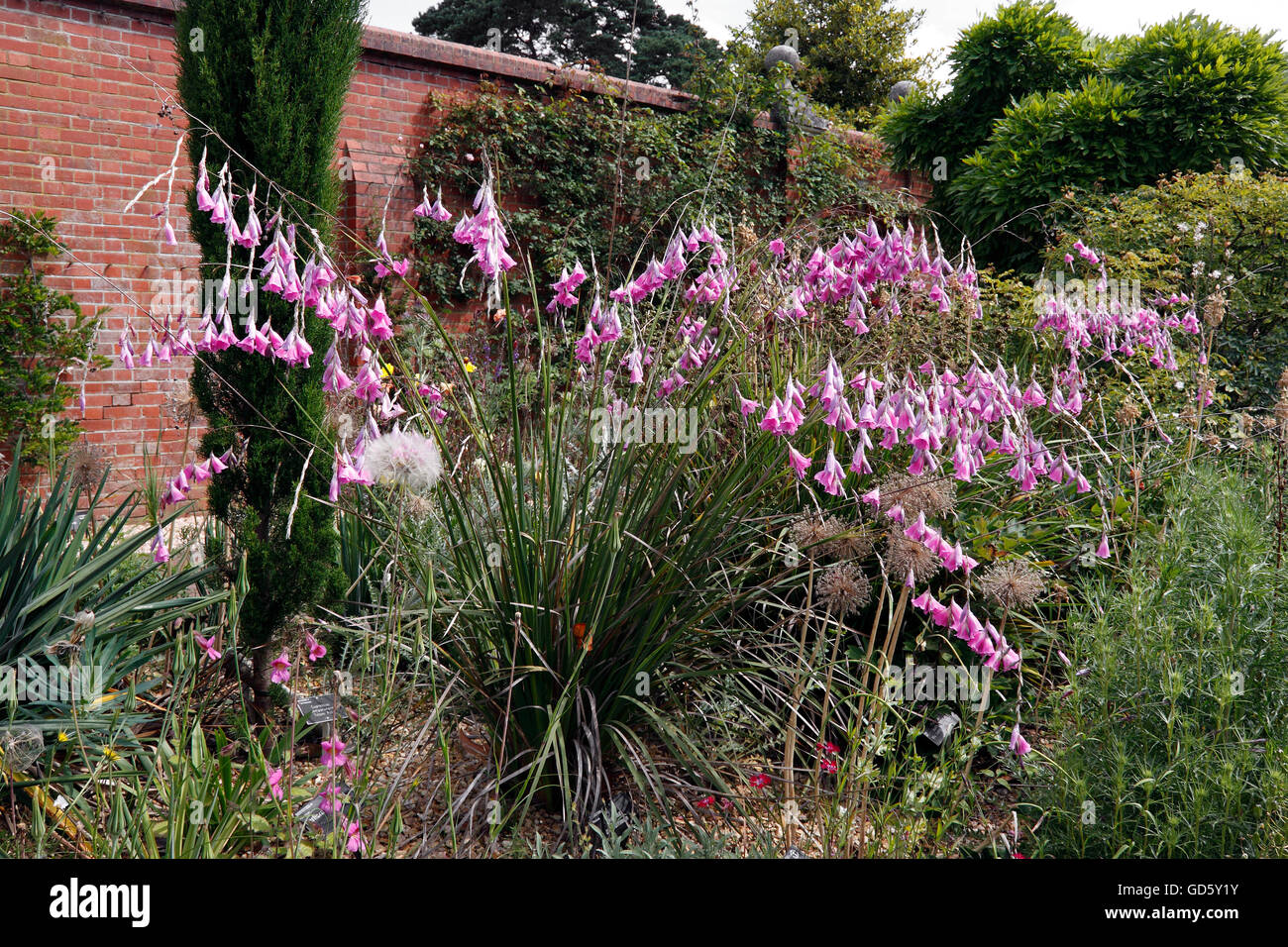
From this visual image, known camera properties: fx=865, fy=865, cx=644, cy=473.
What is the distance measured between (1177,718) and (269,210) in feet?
10.3

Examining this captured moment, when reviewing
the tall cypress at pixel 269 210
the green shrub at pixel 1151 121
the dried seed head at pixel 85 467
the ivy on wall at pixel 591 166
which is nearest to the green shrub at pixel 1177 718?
the tall cypress at pixel 269 210

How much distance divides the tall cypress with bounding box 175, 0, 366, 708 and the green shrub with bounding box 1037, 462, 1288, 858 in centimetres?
251

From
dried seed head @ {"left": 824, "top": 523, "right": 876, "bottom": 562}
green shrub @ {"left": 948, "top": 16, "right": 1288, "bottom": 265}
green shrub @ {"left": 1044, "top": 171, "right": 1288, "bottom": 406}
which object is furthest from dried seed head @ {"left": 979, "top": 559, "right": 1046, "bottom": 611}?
green shrub @ {"left": 948, "top": 16, "right": 1288, "bottom": 265}

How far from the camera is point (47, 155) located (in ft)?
18.7

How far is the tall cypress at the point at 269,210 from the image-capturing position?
301cm

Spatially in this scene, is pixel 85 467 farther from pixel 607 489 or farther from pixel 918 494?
pixel 918 494

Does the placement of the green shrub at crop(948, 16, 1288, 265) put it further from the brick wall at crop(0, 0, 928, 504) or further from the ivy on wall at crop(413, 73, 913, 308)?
the brick wall at crop(0, 0, 928, 504)

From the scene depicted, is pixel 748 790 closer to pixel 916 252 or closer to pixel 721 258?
pixel 721 258

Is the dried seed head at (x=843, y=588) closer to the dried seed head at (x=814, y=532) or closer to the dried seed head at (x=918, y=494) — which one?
the dried seed head at (x=814, y=532)

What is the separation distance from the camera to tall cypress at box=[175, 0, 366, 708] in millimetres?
3014

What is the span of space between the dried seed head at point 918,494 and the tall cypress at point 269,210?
1916 millimetres

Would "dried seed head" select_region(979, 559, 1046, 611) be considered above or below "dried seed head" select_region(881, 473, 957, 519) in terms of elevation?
below

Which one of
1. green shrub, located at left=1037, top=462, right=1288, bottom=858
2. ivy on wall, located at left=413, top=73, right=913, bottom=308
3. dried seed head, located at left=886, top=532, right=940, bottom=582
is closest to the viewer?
green shrub, located at left=1037, top=462, right=1288, bottom=858
